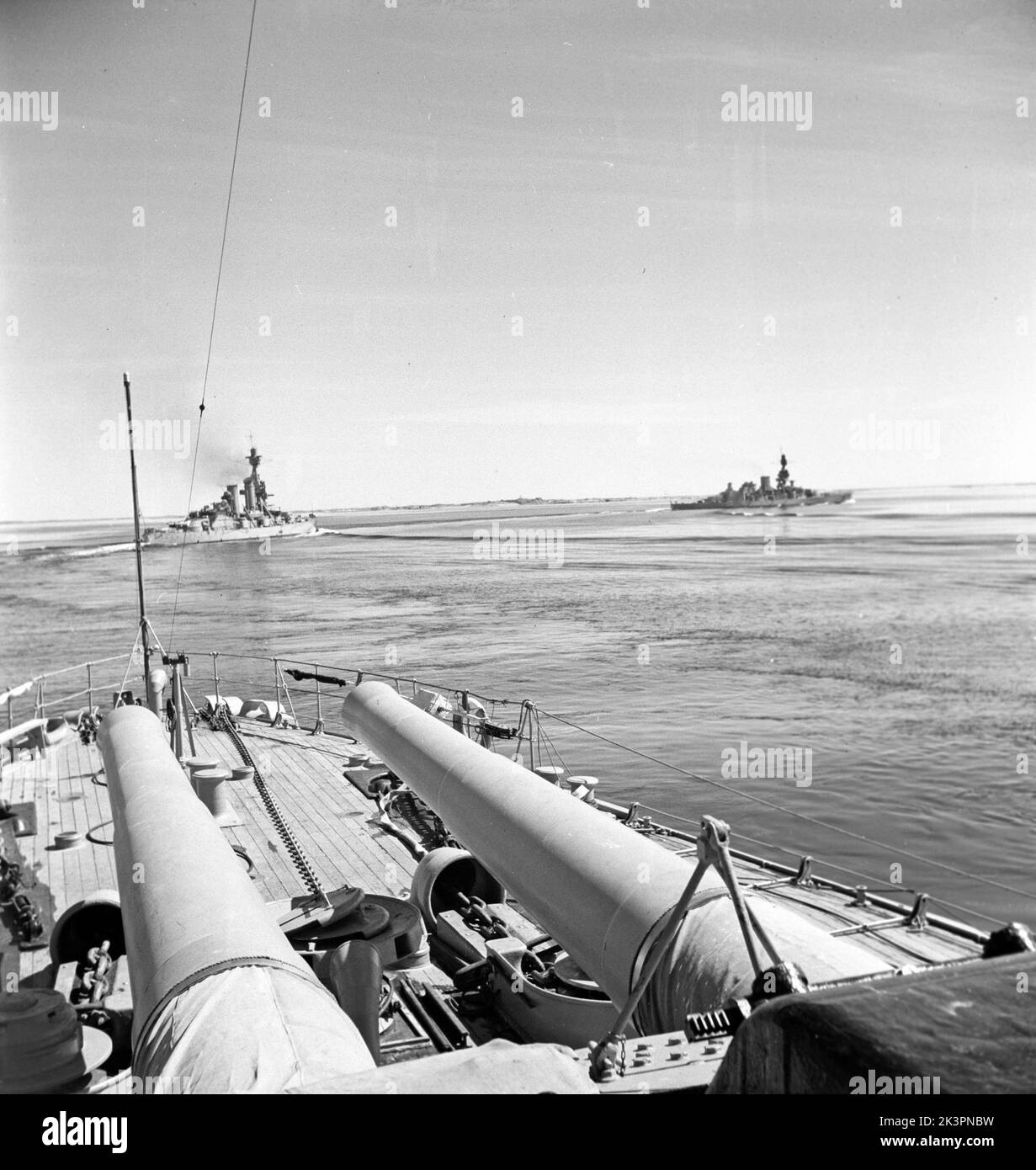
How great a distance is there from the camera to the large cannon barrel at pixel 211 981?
12.1 feet

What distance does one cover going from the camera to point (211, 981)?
438 cm

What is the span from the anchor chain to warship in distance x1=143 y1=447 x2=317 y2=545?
93.4 metres

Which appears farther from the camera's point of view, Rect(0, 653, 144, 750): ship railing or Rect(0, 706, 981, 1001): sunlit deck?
Rect(0, 653, 144, 750): ship railing

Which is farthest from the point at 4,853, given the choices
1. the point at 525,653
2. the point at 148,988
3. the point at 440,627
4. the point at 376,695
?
the point at 440,627

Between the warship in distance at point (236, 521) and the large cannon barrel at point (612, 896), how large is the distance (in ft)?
338

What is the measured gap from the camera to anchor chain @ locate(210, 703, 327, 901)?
915 cm

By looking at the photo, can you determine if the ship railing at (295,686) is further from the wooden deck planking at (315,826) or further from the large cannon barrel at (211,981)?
the large cannon barrel at (211,981)

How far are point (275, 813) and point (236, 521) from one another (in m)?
106

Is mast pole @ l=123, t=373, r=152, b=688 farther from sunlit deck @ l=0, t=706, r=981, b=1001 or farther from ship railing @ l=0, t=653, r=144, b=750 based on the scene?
ship railing @ l=0, t=653, r=144, b=750

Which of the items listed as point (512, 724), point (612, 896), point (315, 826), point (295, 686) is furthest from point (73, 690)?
point (612, 896)

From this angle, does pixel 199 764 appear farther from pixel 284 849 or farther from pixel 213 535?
pixel 213 535

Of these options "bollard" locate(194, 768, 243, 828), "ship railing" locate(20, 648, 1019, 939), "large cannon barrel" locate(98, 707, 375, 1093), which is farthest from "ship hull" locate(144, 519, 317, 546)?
"large cannon barrel" locate(98, 707, 375, 1093)
